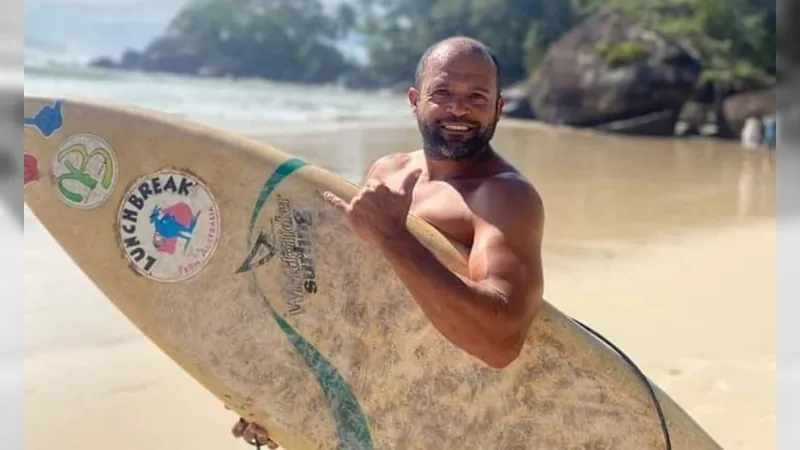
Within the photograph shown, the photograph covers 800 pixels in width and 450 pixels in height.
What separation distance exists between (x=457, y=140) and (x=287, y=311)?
0.57 meters

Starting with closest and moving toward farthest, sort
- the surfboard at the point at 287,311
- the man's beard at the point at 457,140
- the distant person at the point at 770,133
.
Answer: the man's beard at the point at 457,140
the surfboard at the point at 287,311
the distant person at the point at 770,133

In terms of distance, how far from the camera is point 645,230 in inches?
290

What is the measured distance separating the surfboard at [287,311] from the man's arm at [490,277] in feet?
0.66

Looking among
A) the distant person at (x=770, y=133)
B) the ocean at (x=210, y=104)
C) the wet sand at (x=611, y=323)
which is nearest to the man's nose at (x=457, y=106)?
the wet sand at (x=611, y=323)

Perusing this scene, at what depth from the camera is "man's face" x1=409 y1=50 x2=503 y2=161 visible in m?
1.68

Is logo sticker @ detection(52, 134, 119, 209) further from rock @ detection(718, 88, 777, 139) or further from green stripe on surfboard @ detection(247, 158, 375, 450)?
rock @ detection(718, 88, 777, 139)

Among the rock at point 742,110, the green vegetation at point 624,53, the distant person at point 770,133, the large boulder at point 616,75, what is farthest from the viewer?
the green vegetation at point 624,53

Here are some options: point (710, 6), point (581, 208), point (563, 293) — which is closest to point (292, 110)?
point (710, 6)

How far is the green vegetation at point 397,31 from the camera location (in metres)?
26.8

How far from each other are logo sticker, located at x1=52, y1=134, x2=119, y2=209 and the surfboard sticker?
0.14ft

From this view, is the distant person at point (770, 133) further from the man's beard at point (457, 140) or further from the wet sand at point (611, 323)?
the man's beard at point (457, 140)

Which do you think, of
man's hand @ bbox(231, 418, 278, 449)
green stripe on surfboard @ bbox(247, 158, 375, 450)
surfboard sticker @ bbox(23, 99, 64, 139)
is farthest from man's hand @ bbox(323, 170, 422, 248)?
surfboard sticker @ bbox(23, 99, 64, 139)

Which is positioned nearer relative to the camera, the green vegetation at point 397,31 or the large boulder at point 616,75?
the large boulder at point 616,75

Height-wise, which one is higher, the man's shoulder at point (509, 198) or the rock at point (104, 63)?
the man's shoulder at point (509, 198)
